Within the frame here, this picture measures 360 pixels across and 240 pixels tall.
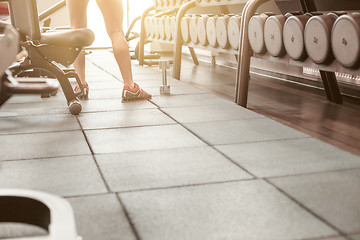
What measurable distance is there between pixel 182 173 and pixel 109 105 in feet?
4.33

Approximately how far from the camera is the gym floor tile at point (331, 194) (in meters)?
1.15

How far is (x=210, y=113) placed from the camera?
8.06 ft

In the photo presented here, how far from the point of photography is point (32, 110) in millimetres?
2600

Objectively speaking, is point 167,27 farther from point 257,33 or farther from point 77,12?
point 257,33

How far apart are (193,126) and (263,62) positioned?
6.91 feet

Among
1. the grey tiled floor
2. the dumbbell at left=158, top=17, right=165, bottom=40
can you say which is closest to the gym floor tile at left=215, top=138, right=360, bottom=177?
the grey tiled floor

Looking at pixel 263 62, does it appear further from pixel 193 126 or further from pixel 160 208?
pixel 160 208

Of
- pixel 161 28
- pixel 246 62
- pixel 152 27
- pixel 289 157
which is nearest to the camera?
pixel 289 157

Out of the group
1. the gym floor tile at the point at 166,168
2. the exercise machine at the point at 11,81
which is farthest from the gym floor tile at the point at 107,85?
the exercise machine at the point at 11,81

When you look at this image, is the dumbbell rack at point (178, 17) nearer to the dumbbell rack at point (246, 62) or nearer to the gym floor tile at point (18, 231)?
the dumbbell rack at point (246, 62)

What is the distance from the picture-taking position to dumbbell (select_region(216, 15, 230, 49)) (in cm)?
306

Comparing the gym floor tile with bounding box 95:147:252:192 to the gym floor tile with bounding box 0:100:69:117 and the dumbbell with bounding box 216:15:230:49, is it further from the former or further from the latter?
the dumbbell with bounding box 216:15:230:49

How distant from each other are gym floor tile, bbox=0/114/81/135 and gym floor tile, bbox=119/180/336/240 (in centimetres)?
98

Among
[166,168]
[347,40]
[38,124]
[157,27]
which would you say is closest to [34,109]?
[38,124]
